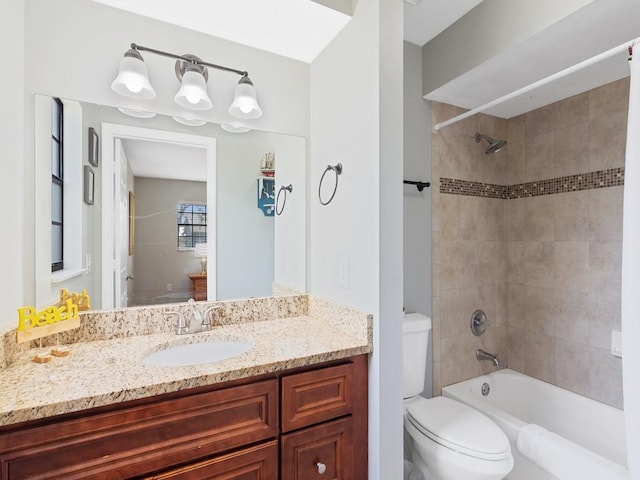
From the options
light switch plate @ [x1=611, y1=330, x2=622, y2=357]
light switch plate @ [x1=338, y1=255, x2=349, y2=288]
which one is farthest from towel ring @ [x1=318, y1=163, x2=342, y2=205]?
light switch plate @ [x1=611, y1=330, x2=622, y2=357]

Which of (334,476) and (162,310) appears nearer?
(334,476)

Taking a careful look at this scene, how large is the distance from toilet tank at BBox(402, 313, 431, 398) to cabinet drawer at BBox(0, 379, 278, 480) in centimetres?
100

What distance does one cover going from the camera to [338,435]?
1.25 meters

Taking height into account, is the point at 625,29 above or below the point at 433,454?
above

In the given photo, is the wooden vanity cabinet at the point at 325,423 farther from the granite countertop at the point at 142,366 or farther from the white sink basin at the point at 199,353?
the white sink basin at the point at 199,353

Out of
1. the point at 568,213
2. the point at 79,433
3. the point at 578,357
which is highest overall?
the point at 568,213

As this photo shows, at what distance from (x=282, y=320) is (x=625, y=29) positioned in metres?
2.10

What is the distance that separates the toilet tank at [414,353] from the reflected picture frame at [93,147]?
172 centimetres

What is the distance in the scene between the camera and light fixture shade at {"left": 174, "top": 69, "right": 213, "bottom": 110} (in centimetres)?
144

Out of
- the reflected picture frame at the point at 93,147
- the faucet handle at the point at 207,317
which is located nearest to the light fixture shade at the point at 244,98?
the reflected picture frame at the point at 93,147

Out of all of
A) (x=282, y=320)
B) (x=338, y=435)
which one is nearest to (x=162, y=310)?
(x=282, y=320)

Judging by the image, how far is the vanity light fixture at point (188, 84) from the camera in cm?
134

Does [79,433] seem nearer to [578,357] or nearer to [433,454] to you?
[433,454]

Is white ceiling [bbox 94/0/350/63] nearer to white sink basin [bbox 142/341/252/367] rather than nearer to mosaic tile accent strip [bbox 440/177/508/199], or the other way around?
mosaic tile accent strip [bbox 440/177/508/199]
